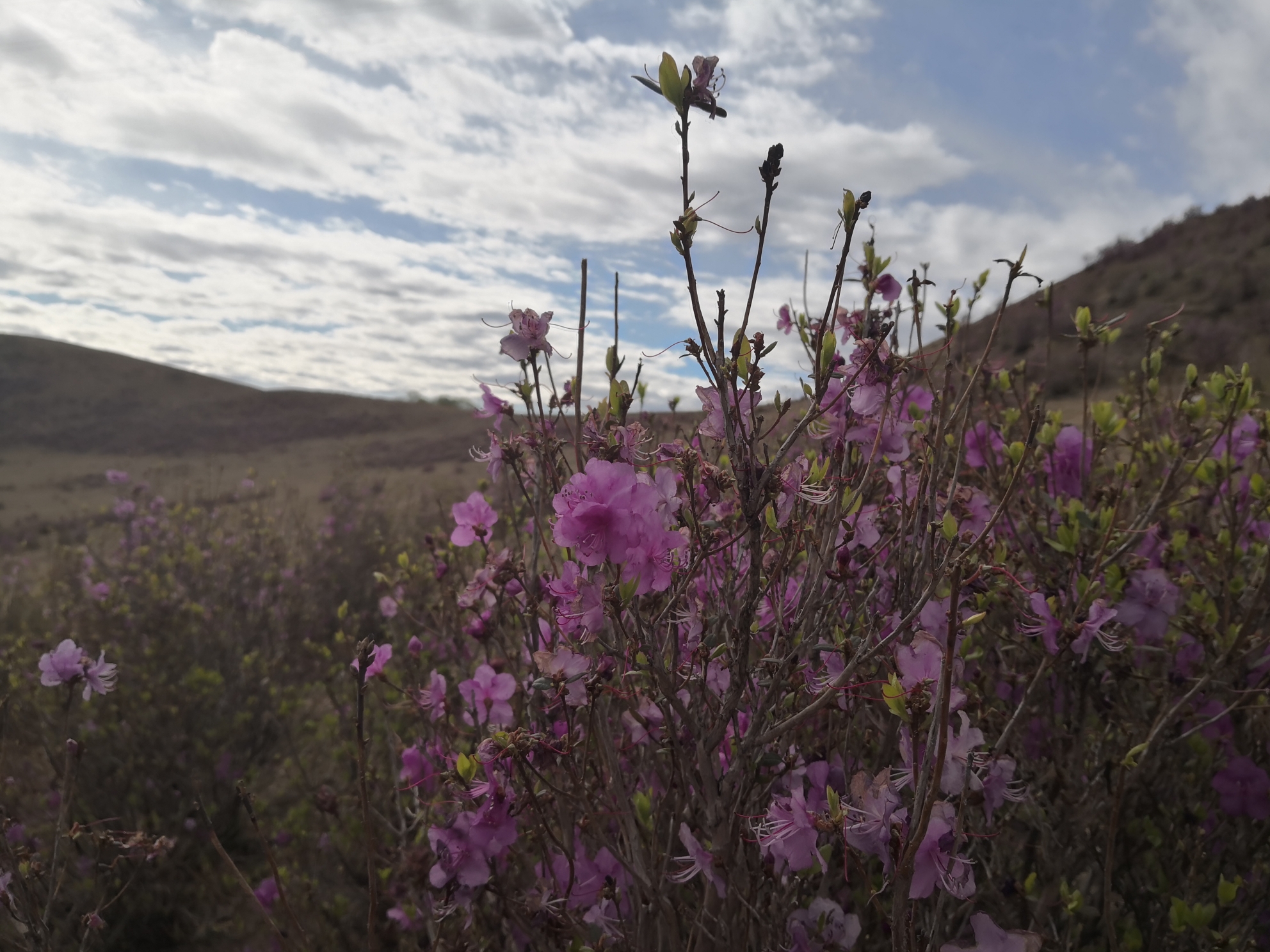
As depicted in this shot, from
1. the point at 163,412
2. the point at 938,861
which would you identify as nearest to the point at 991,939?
the point at 938,861

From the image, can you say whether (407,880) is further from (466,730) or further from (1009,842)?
(1009,842)

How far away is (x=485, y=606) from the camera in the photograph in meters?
2.00

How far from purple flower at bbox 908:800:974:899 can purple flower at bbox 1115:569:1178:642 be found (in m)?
1.00

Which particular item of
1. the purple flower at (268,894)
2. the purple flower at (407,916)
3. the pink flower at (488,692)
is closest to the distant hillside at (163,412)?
the purple flower at (268,894)

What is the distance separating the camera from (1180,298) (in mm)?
17688

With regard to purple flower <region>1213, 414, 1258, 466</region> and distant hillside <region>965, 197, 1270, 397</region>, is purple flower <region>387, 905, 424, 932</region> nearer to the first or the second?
purple flower <region>1213, 414, 1258, 466</region>

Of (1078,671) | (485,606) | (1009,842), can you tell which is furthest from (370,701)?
(1078,671)

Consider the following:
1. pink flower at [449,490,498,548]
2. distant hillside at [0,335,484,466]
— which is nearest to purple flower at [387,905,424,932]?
pink flower at [449,490,498,548]

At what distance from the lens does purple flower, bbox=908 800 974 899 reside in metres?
1.10

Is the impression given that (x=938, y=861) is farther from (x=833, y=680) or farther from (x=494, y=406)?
(x=494, y=406)

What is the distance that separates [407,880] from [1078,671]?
1.91 m

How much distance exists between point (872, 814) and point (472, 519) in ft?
4.28

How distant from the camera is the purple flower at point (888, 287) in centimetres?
188

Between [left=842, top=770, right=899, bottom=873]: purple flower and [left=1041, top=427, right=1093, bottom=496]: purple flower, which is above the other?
[left=1041, top=427, right=1093, bottom=496]: purple flower
